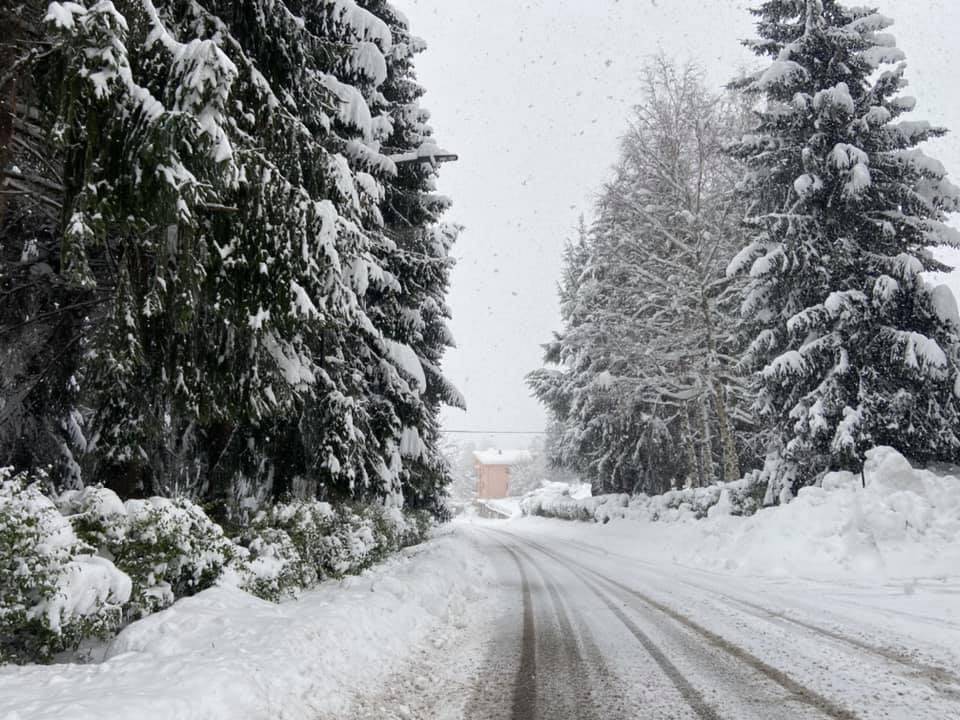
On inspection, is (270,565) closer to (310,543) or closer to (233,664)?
(310,543)

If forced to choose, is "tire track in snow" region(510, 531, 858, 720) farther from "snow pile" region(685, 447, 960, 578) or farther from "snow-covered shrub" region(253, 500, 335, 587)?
"snow-covered shrub" region(253, 500, 335, 587)

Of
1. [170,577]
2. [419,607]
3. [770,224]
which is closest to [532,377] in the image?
[770,224]

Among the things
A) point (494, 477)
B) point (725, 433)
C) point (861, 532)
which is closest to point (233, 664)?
point (861, 532)

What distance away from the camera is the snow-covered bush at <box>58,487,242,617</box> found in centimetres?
459

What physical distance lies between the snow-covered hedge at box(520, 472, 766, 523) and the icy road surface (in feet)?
22.4

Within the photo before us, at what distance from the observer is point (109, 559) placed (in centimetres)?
458

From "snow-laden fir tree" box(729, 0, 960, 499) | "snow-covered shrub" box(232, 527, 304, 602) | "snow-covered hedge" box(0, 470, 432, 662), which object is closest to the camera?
"snow-covered hedge" box(0, 470, 432, 662)

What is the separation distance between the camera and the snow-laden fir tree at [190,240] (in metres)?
4.65

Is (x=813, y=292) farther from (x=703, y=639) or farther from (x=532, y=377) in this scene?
(x=532, y=377)

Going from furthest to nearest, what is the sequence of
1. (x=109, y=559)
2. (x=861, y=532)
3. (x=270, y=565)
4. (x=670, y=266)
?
(x=670, y=266)
(x=861, y=532)
(x=270, y=565)
(x=109, y=559)

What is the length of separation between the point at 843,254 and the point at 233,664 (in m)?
13.9

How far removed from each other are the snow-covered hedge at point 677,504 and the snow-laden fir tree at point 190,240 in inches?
414

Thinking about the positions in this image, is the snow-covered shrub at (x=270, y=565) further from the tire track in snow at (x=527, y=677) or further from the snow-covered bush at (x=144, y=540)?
the tire track in snow at (x=527, y=677)

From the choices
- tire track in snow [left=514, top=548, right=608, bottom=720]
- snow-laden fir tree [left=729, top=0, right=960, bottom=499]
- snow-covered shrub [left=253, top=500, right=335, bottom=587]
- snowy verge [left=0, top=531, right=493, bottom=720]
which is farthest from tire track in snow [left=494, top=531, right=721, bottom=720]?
snow-laden fir tree [left=729, top=0, right=960, bottom=499]
